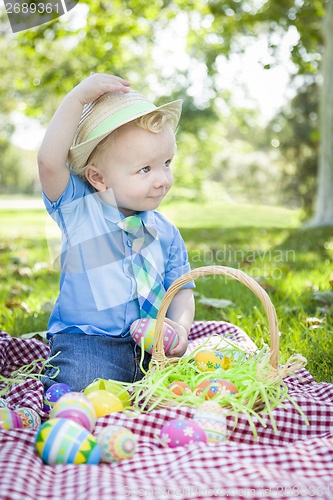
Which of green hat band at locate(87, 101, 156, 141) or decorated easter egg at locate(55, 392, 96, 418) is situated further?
green hat band at locate(87, 101, 156, 141)

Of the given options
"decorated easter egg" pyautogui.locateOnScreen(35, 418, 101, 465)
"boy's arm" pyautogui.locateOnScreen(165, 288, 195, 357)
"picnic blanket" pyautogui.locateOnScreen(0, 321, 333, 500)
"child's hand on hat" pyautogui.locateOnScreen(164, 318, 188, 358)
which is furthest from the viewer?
"boy's arm" pyautogui.locateOnScreen(165, 288, 195, 357)

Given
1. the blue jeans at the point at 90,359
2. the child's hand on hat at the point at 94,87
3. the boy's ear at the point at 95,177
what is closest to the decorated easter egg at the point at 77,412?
the blue jeans at the point at 90,359

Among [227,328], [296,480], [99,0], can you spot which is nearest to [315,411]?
[296,480]

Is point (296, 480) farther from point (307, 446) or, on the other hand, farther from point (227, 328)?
point (227, 328)

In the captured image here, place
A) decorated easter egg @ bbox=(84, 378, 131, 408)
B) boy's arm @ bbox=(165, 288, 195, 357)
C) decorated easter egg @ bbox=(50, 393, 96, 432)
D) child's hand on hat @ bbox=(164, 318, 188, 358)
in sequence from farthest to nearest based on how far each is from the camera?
boy's arm @ bbox=(165, 288, 195, 357)
child's hand on hat @ bbox=(164, 318, 188, 358)
decorated easter egg @ bbox=(84, 378, 131, 408)
decorated easter egg @ bbox=(50, 393, 96, 432)

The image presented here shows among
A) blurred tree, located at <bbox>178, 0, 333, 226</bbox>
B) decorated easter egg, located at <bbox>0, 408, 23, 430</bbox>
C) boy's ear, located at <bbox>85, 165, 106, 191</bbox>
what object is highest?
blurred tree, located at <bbox>178, 0, 333, 226</bbox>

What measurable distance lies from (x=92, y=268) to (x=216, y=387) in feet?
2.59

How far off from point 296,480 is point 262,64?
5.57 m

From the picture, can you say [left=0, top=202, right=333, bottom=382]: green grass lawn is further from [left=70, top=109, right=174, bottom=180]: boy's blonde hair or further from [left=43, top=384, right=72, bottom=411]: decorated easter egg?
[left=43, top=384, right=72, bottom=411]: decorated easter egg

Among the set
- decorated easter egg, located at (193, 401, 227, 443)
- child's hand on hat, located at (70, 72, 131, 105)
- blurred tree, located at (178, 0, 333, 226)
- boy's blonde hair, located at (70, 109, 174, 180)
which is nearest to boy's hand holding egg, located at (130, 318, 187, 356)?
decorated easter egg, located at (193, 401, 227, 443)

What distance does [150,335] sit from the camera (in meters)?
2.00

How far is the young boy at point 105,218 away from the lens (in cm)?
199

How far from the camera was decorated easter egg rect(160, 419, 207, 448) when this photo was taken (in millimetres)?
1468

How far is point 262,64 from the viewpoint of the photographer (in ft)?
19.6
